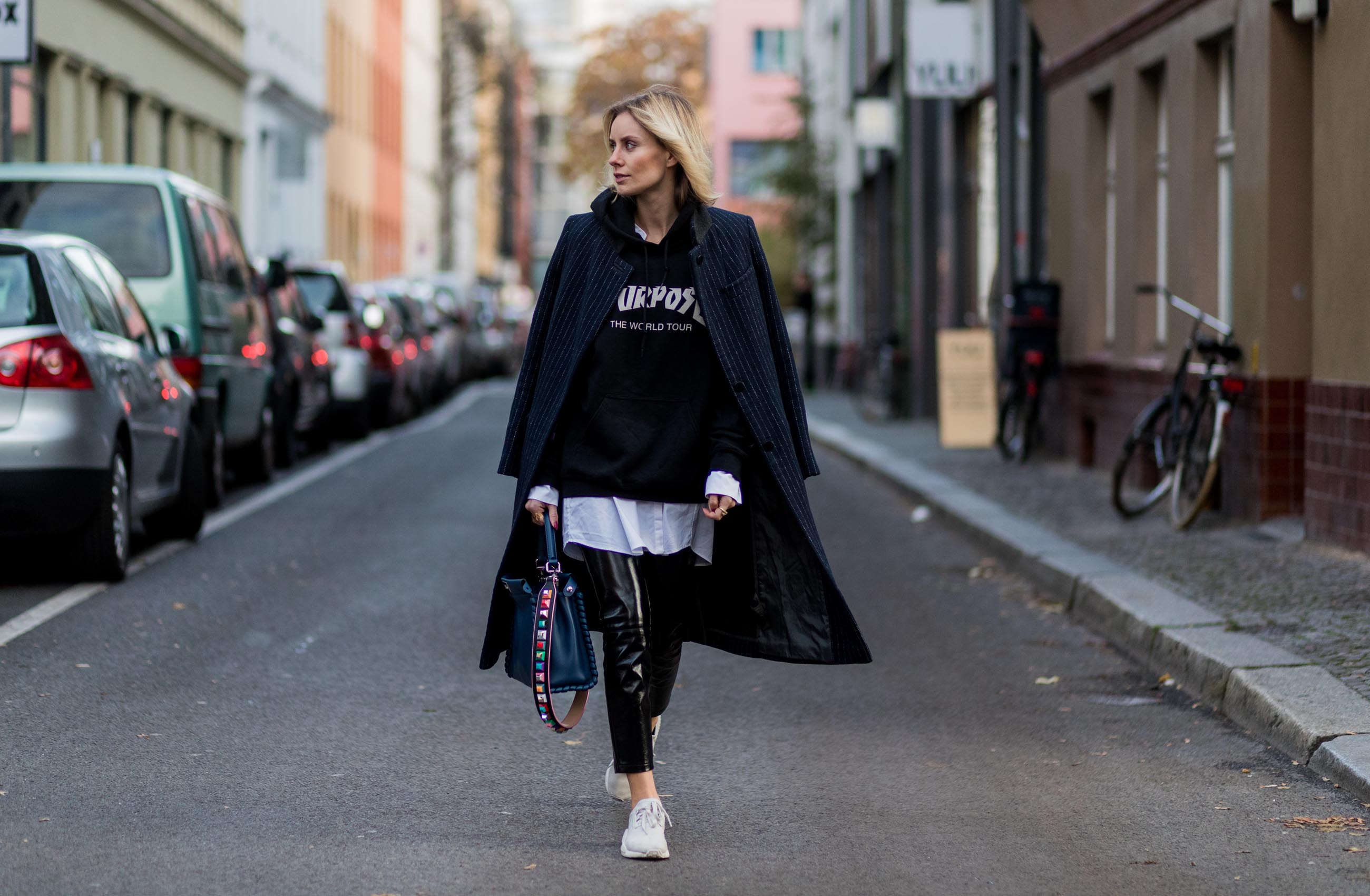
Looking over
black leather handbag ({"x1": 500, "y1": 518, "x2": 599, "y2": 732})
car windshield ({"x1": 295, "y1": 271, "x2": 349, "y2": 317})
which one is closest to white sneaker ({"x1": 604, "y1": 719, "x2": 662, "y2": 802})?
black leather handbag ({"x1": 500, "y1": 518, "x2": 599, "y2": 732})

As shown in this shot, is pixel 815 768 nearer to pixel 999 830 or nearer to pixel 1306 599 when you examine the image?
pixel 999 830

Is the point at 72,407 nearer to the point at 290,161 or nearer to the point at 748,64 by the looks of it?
the point at 290,161

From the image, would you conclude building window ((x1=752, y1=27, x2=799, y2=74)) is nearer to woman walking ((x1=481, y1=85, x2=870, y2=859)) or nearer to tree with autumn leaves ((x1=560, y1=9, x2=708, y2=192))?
tree with autumn leaves ((x1=560, y1=9, x2=708, y2=192))

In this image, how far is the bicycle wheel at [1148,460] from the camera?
12383mm

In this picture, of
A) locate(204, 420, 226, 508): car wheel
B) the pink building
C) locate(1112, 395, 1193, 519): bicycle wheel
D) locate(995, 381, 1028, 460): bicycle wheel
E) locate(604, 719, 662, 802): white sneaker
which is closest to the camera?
locate(604, 719, 662, 802): white sneaker

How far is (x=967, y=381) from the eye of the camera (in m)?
19.4

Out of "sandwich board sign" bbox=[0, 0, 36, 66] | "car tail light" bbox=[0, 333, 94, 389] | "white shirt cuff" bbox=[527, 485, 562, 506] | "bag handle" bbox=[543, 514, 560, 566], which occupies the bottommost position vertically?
"bag handle" bbox=[543, 514, 560, 566]

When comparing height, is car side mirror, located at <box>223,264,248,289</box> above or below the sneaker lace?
above

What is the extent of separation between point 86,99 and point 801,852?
23.4 metres

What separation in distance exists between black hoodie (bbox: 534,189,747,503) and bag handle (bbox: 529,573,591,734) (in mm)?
193

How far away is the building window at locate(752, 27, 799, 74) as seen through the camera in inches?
2726

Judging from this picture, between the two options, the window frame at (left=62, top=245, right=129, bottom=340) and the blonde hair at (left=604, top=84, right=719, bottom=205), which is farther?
the window frame at (left=62, top=245, right=129, bottom=340)

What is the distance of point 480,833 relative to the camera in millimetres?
5438

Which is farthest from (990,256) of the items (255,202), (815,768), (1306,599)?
(255,202)
